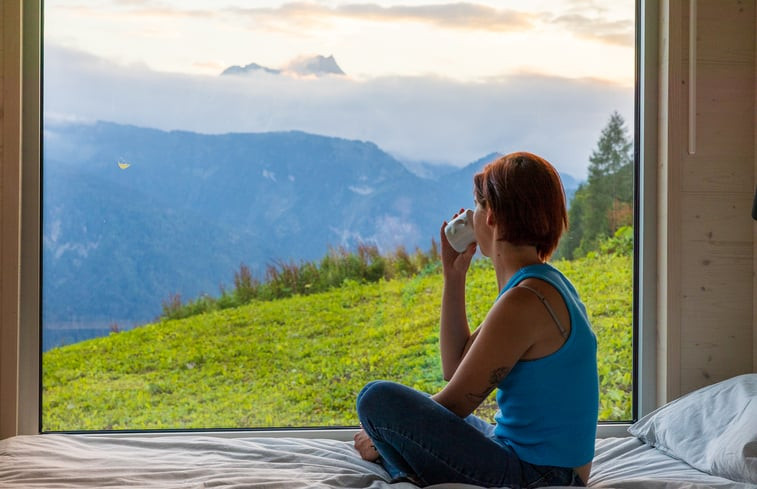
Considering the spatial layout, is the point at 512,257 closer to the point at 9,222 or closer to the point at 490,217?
the point at 490,217

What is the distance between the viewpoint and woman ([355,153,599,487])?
154cm

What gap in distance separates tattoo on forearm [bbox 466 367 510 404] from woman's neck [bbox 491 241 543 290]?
250mm

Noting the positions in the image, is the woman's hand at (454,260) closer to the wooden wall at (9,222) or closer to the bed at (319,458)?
the bed at (319,458)

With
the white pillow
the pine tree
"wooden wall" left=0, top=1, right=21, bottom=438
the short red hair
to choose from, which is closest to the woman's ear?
the short red hair

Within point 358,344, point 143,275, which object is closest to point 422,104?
point 358,344

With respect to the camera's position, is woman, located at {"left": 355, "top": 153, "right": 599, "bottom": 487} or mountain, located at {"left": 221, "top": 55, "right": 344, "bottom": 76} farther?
mountain, located at {"left": 221, "top": 55, "right": 344, "bottom": 76}

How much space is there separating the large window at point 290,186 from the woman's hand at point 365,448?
0.51 meters

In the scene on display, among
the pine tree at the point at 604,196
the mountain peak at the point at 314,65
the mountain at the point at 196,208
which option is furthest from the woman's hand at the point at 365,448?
the mountain peak at the point at 314,65

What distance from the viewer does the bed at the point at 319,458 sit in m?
1.68

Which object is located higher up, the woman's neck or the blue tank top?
the woman's neck

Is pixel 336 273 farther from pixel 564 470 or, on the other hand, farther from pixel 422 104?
pixel 564 470

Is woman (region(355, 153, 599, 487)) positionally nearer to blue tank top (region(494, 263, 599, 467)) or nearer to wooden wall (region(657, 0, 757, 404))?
blue tank top (region(494, 263, 599, 467))

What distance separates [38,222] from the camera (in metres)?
2.33

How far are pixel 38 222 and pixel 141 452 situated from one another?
0.83m
